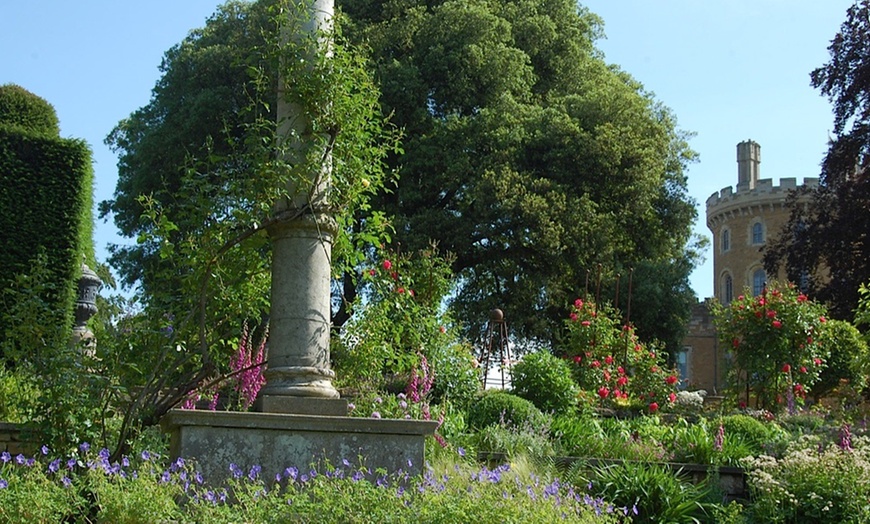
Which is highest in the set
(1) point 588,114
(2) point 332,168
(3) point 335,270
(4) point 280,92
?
(1) point 588,114

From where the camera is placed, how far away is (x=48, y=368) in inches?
245

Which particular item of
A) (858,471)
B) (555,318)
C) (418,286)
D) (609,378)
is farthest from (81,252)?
(555,318)

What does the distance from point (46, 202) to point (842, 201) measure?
15.9 meters

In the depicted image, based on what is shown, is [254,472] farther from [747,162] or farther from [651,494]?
[747,162]

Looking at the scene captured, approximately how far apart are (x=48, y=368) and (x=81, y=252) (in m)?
7.01

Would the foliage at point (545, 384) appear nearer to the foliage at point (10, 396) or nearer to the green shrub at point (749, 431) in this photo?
the green shrub at point (749, 431)

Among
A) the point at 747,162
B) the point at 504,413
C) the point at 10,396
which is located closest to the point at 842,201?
the point at 504,413

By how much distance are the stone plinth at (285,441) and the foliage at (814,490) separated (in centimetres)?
295

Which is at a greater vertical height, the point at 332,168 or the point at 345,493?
the point at 332,168

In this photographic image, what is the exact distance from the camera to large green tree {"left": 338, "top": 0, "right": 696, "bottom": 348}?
2000 centimetres

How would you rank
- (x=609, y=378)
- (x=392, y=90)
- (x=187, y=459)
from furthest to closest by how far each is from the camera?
(x=392, y=90), (x=609, y=378), (x=187, y=459)

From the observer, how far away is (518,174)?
1998 cm

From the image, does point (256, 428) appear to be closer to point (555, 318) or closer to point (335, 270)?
point (335, 270)

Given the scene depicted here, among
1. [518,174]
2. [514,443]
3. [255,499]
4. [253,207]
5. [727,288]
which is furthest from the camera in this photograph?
[727,288]
